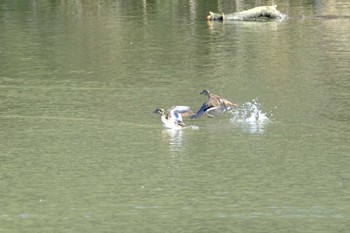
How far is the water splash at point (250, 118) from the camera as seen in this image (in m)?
21.5

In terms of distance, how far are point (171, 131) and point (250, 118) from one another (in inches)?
72.8

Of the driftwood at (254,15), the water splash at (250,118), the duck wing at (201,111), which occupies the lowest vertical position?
the driftwood at (254,15)

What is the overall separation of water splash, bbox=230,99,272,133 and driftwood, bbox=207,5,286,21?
1582 cm

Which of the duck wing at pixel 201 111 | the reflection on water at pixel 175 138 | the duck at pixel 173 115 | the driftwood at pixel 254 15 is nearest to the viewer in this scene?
the reflection on water at pixel 175 138

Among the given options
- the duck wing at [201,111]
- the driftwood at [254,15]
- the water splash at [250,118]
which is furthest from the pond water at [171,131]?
the driftwood at [254,15]

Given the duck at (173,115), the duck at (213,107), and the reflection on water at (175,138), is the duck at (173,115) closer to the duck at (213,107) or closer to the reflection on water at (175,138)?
the reflection on water at (175,138)

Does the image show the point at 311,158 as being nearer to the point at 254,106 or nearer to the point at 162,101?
the point at 254,106

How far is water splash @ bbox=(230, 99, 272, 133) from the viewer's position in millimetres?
21530

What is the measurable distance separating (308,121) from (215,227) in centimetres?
696

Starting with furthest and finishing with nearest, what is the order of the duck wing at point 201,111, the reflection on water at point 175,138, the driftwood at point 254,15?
the driftwood at point 254,15 → the duck wing at point 201,111 → the reflection on water at point 175,138

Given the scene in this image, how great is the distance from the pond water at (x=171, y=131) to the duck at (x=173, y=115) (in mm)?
162

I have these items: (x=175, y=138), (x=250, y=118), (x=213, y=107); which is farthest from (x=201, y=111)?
(x=175, y=138)

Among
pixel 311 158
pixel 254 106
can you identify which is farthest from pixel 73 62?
pixel 311 158

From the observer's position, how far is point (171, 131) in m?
21.2
